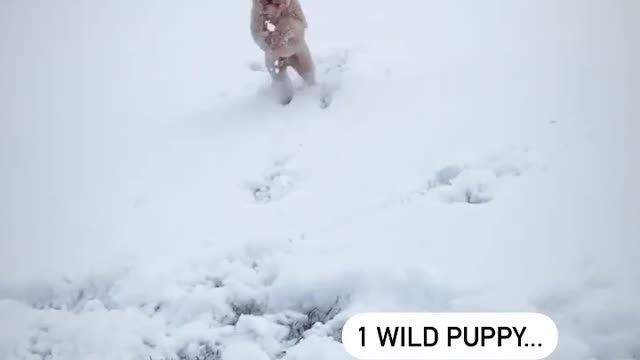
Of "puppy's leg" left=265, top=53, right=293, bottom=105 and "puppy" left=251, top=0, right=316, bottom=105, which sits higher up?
"puppy" left=251, top=0, right=316, bottom=105

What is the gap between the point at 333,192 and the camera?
156 inches

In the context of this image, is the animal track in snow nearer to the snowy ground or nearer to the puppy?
the snowy ground

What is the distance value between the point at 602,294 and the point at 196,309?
1819 mm

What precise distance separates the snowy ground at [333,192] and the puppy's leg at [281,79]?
0.11 m

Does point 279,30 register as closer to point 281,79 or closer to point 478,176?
point 281,79

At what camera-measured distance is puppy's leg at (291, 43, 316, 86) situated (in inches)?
210

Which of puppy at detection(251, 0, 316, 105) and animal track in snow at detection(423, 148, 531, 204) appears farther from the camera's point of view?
puppy at detection(251, 0, 316, 105)

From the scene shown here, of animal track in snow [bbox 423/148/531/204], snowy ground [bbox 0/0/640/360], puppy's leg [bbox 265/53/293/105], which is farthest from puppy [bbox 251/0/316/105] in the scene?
animal track in snow [bbox 423/148/531/204]

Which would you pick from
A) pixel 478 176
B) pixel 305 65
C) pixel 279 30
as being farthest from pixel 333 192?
pixel 305 65

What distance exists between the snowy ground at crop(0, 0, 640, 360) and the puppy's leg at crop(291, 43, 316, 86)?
5.7 inches

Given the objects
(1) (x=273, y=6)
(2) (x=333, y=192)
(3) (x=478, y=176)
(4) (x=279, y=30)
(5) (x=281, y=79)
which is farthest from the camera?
(5) (x=281, y=79)

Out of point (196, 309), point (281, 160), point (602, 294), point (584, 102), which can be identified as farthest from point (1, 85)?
point (602, 294)

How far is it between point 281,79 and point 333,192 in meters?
1.76

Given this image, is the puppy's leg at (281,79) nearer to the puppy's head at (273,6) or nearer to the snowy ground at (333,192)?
the snowy ground at (333,192)
